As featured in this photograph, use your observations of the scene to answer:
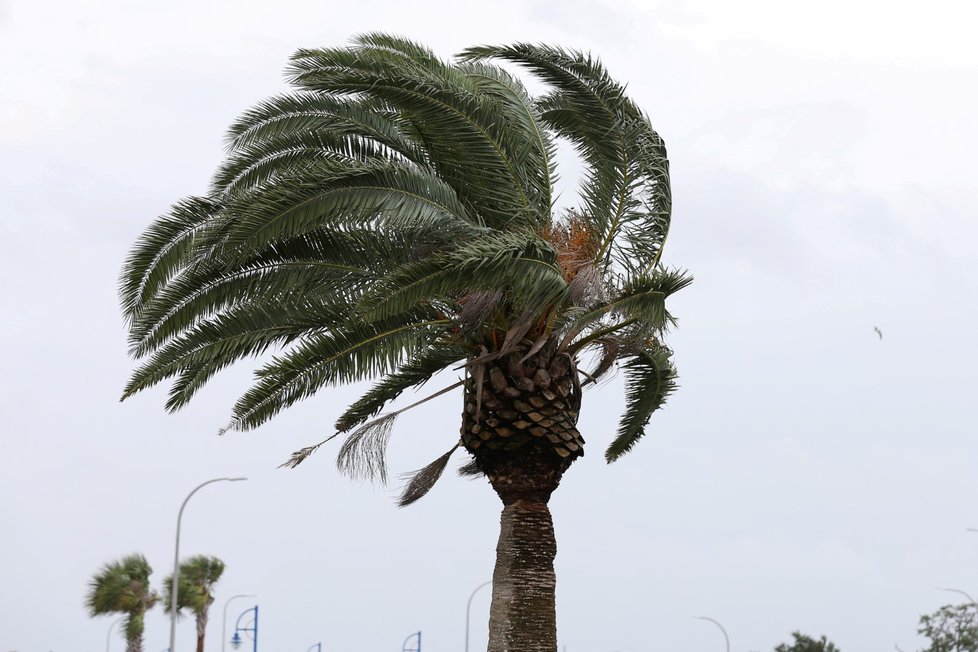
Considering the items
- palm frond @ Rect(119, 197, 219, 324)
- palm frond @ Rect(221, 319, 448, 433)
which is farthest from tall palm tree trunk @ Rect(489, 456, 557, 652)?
palm frond @ Rect(119, 197, 219, 324)

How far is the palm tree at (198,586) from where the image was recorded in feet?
132

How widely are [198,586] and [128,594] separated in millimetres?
3599

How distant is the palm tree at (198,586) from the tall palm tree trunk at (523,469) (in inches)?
1074

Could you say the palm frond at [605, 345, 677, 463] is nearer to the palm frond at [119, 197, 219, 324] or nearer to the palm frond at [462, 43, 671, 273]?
the palm frond at [462, 43, 671, 273]

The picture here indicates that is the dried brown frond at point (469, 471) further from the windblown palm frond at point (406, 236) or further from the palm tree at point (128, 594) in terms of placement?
the palm tree at point (128, 594)

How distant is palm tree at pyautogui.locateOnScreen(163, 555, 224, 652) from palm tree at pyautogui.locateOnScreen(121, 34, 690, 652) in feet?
83.8

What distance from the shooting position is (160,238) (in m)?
15.7

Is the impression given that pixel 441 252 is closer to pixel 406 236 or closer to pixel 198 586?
pixel 406 236

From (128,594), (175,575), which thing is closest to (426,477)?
(175,575)

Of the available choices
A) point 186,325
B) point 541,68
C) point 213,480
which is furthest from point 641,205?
point 213,480

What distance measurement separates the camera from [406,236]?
49.2 ft

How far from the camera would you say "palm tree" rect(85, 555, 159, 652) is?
124 feet

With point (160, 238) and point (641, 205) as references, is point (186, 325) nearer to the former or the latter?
point (160, 238)

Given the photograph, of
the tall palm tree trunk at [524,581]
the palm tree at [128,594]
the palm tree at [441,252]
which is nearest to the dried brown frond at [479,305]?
the palm tree at [441,252]
